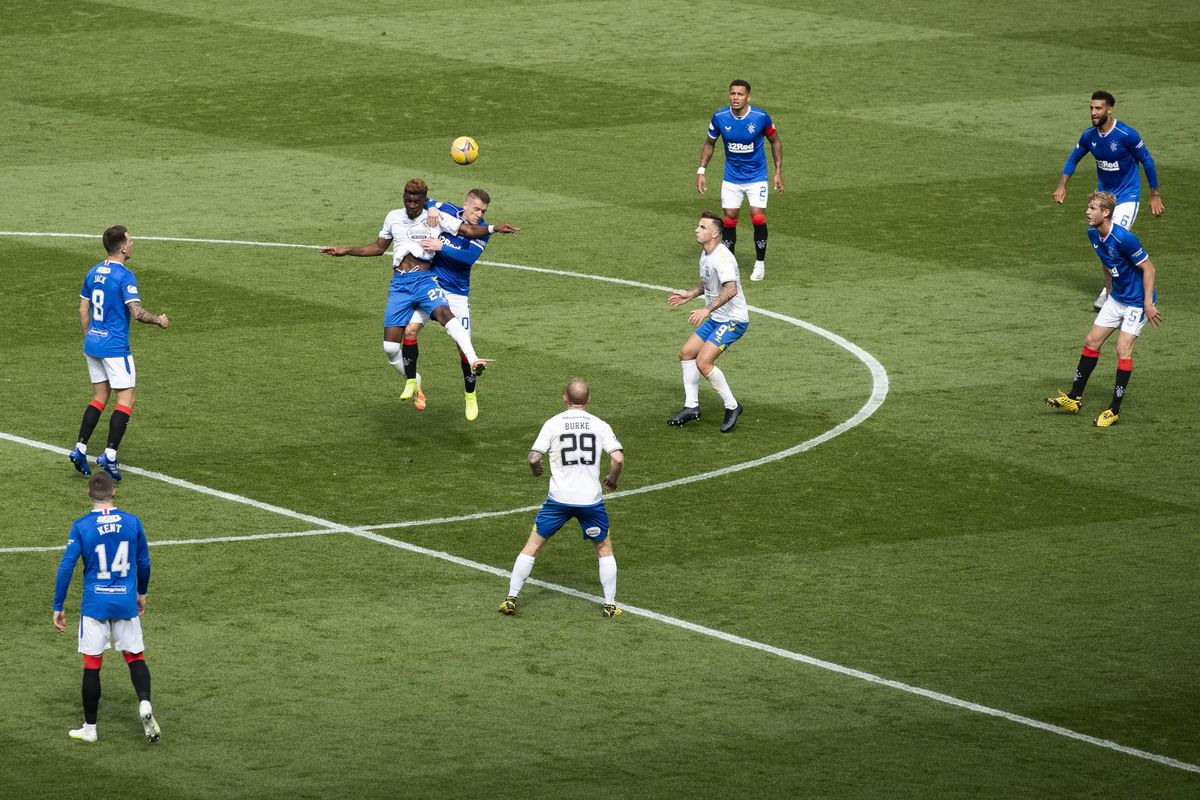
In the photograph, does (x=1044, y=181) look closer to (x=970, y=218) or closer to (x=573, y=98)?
(x=970, y=218)

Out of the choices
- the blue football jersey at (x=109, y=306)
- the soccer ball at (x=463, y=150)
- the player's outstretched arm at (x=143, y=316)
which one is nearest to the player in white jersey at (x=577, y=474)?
the player's outstretched arm at (x=143, y=316)

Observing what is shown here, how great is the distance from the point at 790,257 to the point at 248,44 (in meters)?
17.4

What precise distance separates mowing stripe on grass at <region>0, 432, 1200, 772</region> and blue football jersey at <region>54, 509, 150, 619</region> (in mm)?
4298

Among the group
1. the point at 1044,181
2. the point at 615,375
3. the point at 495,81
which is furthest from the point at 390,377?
the point at 495,81

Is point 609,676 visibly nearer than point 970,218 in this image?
Yes

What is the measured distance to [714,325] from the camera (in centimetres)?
2197

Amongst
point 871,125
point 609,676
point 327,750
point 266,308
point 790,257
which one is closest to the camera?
point 327,750

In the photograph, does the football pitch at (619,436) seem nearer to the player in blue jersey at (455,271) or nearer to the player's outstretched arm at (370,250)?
the player in blue jersey at (455,271)

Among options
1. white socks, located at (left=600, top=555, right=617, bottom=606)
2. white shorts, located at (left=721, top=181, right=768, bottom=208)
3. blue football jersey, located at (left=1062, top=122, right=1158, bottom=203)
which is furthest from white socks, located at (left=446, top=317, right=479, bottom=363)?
blue football jersey, located at (left=1062, top=122, right=1158, bottom=203)

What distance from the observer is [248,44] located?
42719 millimetres

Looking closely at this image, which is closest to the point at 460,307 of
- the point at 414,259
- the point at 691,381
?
the point at 414,259

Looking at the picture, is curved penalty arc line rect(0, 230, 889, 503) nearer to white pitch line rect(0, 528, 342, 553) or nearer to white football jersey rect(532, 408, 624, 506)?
white pitch line rect(0, 528, 342, 553)

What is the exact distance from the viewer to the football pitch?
1441 cm

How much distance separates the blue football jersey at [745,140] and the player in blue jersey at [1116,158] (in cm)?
431
